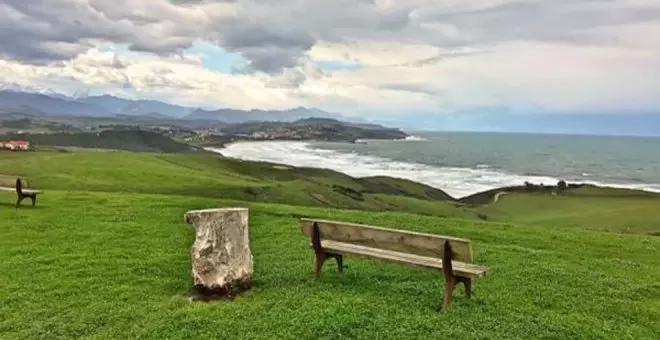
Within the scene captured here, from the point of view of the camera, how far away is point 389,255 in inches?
365

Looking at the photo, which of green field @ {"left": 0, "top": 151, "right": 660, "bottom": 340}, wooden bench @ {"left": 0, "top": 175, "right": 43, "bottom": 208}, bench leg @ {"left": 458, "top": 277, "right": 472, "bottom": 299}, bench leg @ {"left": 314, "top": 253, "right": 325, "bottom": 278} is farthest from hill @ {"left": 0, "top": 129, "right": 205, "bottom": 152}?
bench leg @ {"left": 458, "top": 277, "right": 472, "bottom": 299}

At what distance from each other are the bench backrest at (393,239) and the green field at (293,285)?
809mm

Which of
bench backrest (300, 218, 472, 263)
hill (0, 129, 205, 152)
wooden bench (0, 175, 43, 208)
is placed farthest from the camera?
hill (0, 129, 205, 152)

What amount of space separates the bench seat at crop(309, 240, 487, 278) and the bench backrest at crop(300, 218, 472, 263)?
0.29 feet

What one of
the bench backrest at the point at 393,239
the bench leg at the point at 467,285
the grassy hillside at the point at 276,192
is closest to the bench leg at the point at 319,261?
the bench backrest at the point at 393,239

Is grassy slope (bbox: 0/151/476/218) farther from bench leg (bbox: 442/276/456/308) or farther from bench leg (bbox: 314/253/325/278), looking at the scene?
bench leg (bbox: 442/276/456/308)

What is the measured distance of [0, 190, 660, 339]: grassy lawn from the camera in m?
8.18

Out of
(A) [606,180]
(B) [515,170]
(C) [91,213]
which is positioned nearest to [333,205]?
(C) [91,213]

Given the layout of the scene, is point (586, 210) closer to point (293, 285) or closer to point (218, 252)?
point (293, 285)

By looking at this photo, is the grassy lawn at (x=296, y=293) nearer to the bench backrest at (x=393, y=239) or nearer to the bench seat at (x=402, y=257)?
the bench seat at (x=402, y=257)

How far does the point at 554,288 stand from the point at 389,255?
3541mm

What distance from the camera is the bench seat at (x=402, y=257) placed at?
866cm

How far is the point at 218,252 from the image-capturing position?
9180 millimetres

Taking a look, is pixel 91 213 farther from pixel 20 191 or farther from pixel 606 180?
pixel 606 180
